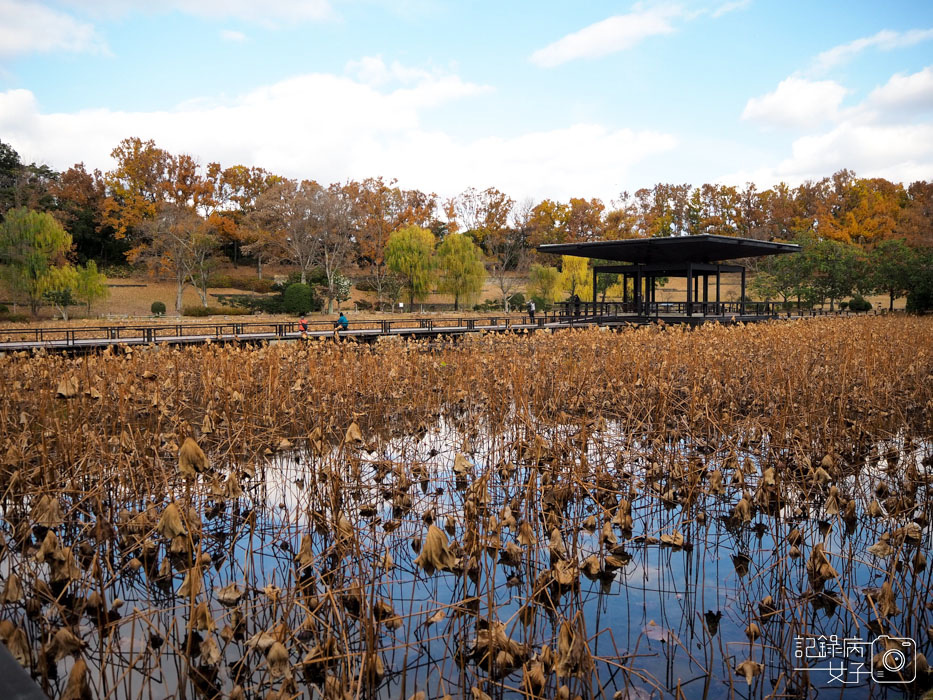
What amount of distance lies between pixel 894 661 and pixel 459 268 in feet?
129

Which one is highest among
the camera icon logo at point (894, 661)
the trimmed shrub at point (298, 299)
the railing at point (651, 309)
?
the trimmed shrub at point (298, 299)

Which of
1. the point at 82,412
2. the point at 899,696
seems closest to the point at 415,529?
the point at 899,696

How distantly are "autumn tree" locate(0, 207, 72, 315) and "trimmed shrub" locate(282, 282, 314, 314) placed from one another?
11.8 m

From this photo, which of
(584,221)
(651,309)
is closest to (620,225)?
(584,221)

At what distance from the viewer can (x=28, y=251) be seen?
32625 millimetres

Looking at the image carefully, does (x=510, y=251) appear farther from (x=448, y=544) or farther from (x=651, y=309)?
(x=448, y=544)

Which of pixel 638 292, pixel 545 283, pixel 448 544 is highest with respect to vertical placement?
pixel 545 283

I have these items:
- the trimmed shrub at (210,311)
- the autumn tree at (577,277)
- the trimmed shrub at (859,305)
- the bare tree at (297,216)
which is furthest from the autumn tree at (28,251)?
the trimmed shrub at (859,305)

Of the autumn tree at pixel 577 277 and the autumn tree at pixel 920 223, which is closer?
the autumn tree at pixel 920 223

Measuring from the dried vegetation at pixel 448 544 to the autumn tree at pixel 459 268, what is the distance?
33.4 m

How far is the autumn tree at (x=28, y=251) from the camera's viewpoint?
1280 inches

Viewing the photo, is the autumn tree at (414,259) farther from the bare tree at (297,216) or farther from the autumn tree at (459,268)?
the bare tree at (297,216)

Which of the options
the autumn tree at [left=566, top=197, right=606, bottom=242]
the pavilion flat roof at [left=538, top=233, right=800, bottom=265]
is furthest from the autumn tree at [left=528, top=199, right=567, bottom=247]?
the pavilion flat roof at [left=538, top=233, right=800, bottom=265]

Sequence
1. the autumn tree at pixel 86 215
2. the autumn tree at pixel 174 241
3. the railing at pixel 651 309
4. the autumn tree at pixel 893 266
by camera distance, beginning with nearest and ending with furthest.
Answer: the railing at pixel 651 309
the autumn tree at pixel 893 266
the autumn tree at pixel 174 241
the autumn tree at pixel 86 215
